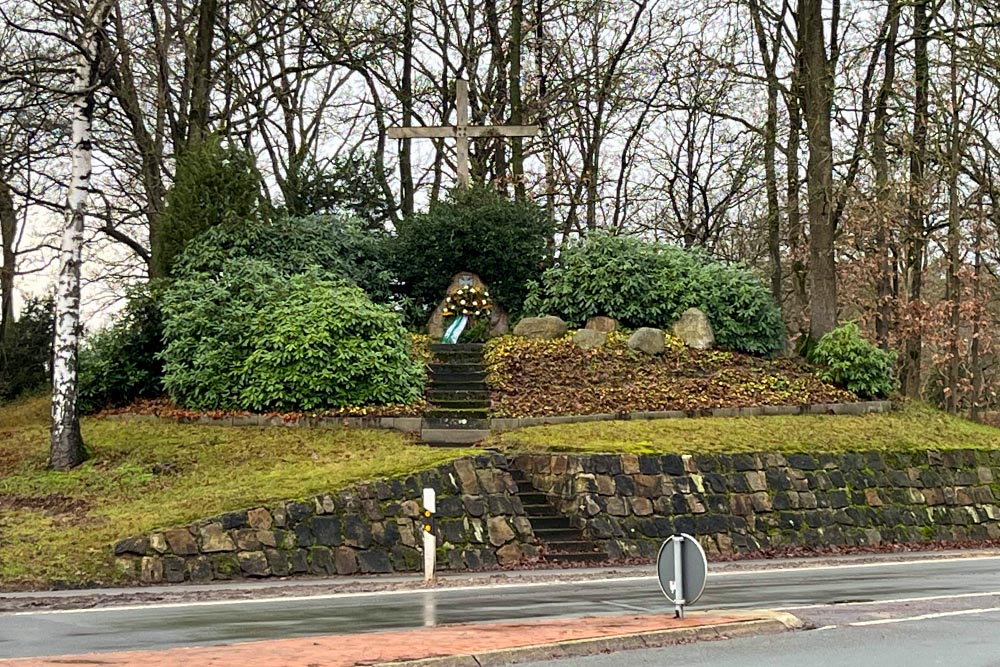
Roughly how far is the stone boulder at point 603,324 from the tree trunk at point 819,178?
190 inches

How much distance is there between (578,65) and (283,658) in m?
30.9

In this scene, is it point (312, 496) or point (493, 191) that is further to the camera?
point (493, 191)

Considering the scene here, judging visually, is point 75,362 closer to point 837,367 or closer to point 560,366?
point 560,366

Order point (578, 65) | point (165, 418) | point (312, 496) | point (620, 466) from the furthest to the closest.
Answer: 1. point (578, 65)
2. point (165, 418)
3. point (620, 466)
4. point (312, 496)

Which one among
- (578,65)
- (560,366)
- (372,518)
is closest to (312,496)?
(372,518)

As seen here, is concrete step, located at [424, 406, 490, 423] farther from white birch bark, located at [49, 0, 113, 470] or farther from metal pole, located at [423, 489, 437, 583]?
metal pole, located at [423, 489, 437, 583]

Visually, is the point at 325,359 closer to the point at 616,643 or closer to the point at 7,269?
the point at 616,643

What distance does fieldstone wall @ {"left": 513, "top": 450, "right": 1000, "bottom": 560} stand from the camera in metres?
19.1

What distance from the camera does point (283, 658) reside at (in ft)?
27.7

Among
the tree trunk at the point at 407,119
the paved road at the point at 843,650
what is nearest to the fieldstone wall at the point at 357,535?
the paved road at the point at 843,650

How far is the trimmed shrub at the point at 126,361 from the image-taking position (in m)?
24.2

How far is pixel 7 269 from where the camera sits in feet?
115

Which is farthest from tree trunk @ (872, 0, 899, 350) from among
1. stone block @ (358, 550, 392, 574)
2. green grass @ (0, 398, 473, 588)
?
stone block @ (358, 550, 392, 574)

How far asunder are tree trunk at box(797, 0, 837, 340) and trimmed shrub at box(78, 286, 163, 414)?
48.4ft
